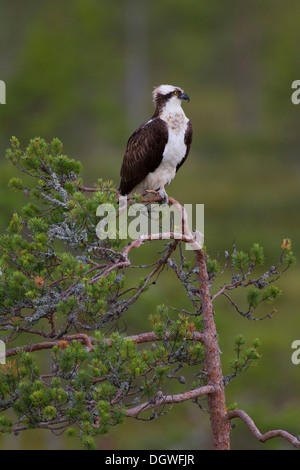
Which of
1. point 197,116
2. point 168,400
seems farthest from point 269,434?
point 197,116

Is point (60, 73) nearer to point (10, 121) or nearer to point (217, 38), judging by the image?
point (10, 121)

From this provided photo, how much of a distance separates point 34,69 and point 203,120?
18371 mm

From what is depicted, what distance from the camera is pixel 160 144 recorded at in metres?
9.13

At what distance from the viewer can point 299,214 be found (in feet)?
108

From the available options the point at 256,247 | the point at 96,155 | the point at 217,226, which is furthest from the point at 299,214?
the point at 256,247

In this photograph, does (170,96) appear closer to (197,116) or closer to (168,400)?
(168,400)

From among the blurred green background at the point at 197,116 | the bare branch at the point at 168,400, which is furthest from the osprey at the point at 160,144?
the blurred green background at the point at 197,116

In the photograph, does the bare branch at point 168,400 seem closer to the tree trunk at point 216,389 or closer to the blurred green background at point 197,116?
the tree trunk at point 216,389

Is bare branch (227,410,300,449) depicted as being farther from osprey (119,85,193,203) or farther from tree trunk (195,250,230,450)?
osprey (119,85,193,203)

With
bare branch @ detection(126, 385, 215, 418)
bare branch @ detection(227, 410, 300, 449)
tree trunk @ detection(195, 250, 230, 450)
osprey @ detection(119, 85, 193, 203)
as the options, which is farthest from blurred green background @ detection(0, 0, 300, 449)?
bare branch @ detection(227, 410, 300, 449)

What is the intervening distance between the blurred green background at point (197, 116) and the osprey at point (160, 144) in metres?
3.69

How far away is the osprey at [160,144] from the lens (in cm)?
916

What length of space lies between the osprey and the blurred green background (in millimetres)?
3693

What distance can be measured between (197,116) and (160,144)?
31.6m
